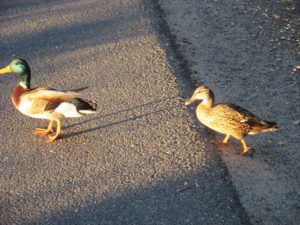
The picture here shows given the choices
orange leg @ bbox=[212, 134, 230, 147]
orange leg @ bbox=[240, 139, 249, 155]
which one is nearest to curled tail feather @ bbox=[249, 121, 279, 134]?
orange leg @ bbox=[240, 139, 249, 155]

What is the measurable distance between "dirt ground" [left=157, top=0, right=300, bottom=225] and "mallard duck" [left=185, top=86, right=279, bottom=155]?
190 mm

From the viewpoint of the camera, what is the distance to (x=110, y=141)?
4945 millimetres

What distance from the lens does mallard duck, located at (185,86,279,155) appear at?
4.65m

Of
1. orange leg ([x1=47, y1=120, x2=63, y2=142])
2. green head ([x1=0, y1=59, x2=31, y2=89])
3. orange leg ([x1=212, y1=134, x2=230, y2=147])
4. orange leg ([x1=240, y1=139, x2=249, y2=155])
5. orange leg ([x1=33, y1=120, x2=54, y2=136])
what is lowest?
orange leg ([x1=240, y1=139, x2=249, y2=155])

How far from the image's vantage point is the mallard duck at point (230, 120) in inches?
183

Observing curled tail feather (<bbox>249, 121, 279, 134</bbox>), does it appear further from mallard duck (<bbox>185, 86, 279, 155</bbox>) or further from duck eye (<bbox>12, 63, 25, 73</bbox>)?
duck eye (<bbox>12, 63, 25, 73</bbox>)

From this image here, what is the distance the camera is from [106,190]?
14.2 ft

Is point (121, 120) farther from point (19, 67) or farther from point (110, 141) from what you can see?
point (19, 67)

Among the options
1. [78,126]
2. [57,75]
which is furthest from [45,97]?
[57,75]

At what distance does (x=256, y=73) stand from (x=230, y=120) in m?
1.43

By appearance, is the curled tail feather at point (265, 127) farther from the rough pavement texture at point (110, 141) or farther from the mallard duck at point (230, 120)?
the rough pavement texture at point (110, 141)

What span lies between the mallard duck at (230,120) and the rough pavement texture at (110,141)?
0.74ft

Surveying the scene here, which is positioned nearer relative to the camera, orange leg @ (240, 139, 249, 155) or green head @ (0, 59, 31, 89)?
orange leg @ (240, 139, 249, 155)

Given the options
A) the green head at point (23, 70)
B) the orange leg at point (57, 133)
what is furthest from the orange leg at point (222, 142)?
the green head at point (23, 70)
